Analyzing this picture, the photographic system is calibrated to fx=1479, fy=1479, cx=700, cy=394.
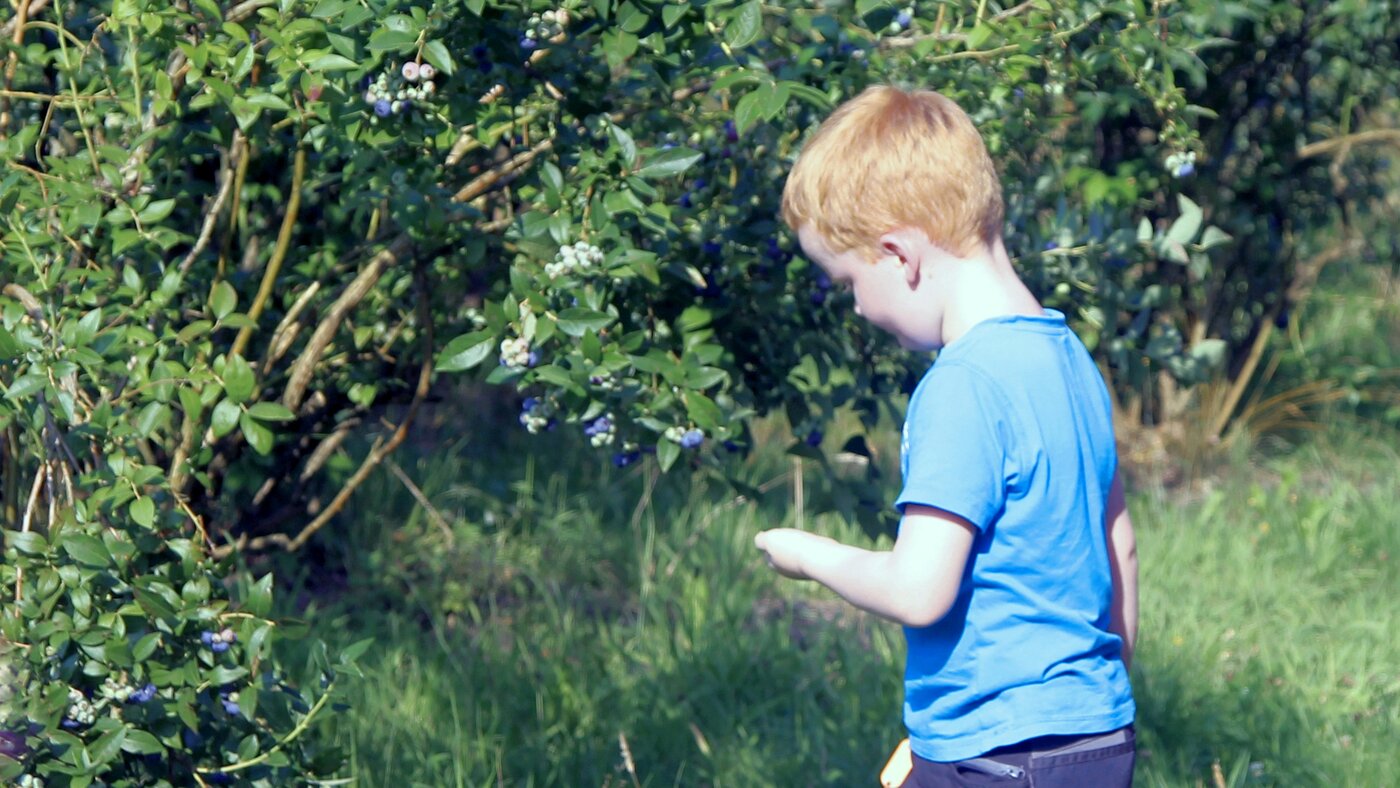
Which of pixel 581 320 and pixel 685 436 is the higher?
pixel 581 320

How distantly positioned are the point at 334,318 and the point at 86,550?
0.73 meters

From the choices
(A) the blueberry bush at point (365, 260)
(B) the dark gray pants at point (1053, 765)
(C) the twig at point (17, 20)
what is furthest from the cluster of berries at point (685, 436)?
(C) the twig at point (17, 20)

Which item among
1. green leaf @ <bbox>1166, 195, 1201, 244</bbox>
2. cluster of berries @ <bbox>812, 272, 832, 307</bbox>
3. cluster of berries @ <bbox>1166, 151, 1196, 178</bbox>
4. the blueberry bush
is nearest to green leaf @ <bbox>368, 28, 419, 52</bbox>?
the blueberry bush

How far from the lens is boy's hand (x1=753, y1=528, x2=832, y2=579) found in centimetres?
152

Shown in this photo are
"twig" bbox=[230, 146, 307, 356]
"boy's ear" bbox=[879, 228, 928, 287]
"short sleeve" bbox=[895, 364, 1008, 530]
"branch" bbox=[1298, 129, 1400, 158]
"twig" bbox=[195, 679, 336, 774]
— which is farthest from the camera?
"branch" bbox=[1298, 129, 1400, 158]

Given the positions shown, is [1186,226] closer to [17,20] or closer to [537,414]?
[537,414]

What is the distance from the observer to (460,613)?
3.58 m

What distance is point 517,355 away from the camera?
1.81 metres

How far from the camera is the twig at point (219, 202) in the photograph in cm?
220

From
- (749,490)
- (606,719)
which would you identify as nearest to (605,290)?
(749,490)

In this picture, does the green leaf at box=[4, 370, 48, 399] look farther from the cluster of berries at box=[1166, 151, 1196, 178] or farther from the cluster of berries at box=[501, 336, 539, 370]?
the cluster of berries at box=[1166, 151, 1196, 178]

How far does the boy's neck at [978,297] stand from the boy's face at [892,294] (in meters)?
0.02

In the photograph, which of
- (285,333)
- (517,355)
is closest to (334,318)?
(285,333)

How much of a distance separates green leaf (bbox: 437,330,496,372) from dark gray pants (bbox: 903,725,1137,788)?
0.77 metres
